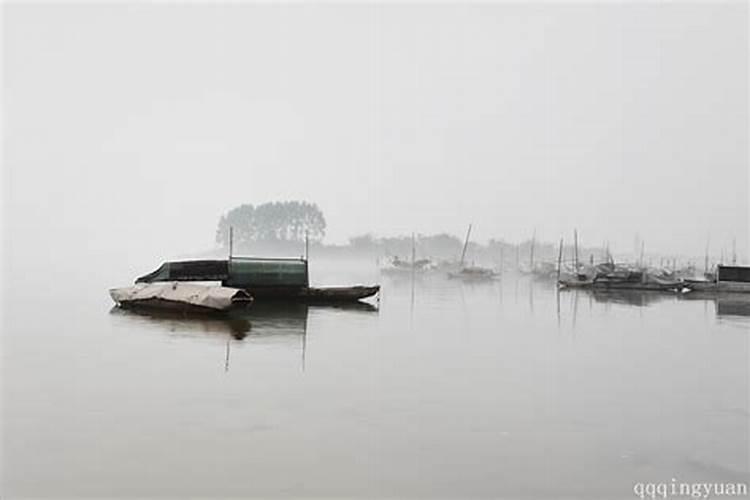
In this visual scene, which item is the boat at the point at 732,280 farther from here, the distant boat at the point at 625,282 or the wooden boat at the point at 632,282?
the distant boat at the point at 625,282

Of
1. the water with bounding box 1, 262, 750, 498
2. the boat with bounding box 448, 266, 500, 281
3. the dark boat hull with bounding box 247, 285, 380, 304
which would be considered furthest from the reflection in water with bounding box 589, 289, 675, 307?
the boat with bounding box 448, 266, 500, 281

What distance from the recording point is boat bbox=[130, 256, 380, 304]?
87.2 feet

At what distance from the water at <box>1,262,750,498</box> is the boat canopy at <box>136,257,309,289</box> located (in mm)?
4523

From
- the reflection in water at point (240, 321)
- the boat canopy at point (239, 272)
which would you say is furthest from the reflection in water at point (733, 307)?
the boat canopy at point (239, 272)

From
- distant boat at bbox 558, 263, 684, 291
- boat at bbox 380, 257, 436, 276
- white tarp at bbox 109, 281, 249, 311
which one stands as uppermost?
white tarp at bbox 109, 281, 249, 311

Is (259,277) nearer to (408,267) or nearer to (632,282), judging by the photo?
(632,282)

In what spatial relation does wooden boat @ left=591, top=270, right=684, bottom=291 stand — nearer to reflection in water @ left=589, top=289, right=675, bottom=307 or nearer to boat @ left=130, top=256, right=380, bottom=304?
reflection in water @ left=589, top=289, right=675, bottom=307

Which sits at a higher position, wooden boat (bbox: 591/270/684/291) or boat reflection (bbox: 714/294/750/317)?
wooden boat (bbox: 591/270/684/291)

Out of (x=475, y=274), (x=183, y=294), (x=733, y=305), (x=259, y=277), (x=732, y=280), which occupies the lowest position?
(x=475, y=274)

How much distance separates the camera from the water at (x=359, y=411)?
781 centimetres

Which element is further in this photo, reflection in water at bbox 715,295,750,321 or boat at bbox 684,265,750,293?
boat at bbox 684,265,750,293

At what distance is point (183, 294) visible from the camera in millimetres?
23875

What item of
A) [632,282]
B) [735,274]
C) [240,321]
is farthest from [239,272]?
[735,274]

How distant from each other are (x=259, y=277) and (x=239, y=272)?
90 cm
